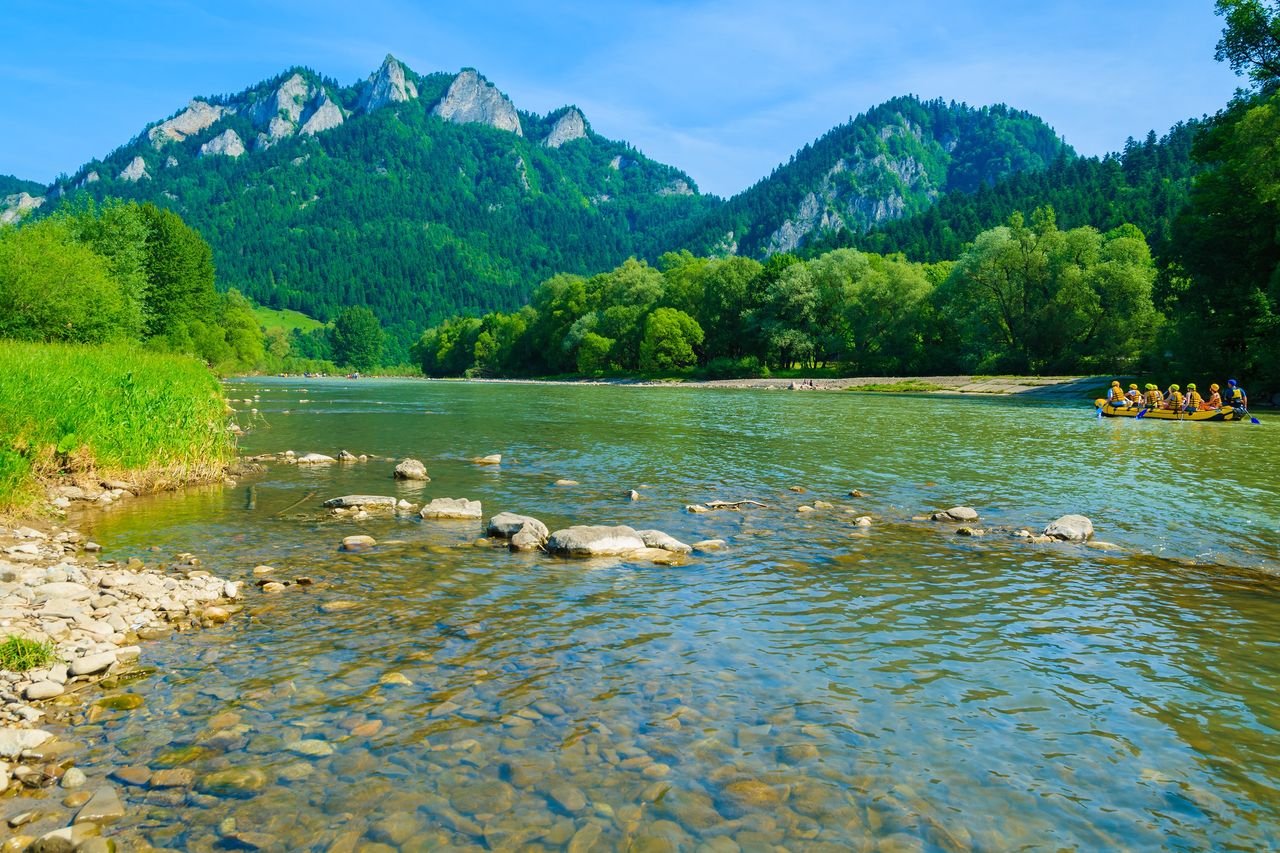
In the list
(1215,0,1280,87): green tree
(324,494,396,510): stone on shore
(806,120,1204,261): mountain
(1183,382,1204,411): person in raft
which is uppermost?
(806,120,1204,261): mountain

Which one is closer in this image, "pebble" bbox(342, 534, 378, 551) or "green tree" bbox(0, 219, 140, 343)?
"pebble" bbox(342, 534, 378, 551)

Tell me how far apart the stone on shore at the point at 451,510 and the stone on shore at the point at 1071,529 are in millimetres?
12327

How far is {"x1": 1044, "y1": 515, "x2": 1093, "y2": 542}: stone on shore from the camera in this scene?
15.0 meters

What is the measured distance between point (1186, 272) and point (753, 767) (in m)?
66.9

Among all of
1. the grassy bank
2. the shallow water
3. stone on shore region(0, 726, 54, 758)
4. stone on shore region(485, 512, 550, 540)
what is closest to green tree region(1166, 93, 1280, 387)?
the shallow water

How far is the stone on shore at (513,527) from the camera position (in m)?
14.6

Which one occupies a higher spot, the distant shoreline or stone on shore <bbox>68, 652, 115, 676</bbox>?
the distant shoreline

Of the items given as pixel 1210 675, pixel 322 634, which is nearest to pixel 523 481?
pixel 322 634

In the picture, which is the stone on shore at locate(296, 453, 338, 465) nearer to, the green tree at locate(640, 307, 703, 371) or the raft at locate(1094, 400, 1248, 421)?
the raft at locate(1094, 400, 1248, 421)

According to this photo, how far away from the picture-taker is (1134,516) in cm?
1739

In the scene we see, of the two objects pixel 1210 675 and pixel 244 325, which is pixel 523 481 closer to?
pixel 1210 675

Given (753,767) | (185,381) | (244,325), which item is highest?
(244,325)

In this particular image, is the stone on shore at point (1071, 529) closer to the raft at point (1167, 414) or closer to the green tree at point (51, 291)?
the raft at point (1167, 414)

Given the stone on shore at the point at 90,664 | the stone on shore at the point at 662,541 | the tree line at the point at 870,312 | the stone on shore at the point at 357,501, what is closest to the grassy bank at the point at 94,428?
the stone on shore at the point at 357,501
